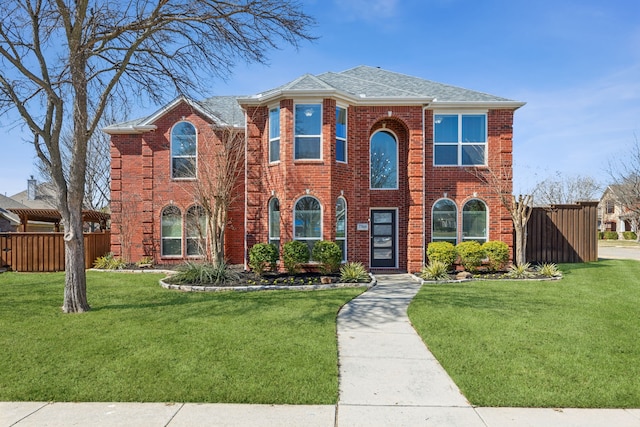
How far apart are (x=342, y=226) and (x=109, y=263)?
31.1ft

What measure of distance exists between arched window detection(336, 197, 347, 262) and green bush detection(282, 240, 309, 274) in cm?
142

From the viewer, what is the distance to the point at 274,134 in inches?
493

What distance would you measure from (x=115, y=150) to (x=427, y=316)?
14.6m

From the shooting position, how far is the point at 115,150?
15.5m

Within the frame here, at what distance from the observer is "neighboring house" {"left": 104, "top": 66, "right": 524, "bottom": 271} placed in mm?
11977

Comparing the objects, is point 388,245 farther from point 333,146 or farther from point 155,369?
point 155,369

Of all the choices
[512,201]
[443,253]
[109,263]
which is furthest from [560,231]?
[109,263]

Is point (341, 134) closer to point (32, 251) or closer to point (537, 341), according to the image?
point (537, 341)

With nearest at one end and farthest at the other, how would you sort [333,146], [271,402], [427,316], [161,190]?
1. [271,402]
2. [427,316]
3. [333,146]
4. [161,190]

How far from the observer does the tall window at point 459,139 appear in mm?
13352

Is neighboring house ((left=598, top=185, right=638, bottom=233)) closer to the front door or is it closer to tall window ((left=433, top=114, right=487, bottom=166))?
tall window ((left=433, top=114, right=487, bottom=166))

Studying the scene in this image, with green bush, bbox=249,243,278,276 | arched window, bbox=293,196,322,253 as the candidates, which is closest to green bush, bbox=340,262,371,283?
arched window, bbox=293,196,322,253

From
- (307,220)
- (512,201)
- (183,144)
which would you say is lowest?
(307,220)

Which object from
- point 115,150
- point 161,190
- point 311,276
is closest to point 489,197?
point 311,276
